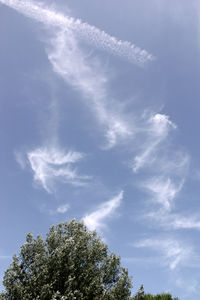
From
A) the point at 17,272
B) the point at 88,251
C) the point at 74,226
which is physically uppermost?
the point at 74,226

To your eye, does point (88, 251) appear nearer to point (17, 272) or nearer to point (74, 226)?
point (74, 226)

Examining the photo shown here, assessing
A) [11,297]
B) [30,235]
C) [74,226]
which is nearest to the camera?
[11,297]

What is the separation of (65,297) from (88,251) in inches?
301

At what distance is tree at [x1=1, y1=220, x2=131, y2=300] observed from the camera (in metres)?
31.1

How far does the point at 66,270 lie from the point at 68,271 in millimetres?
275

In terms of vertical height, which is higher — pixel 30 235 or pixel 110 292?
pixel 30 235

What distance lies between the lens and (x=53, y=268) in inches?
1287

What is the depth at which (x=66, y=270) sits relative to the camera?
3278 cm

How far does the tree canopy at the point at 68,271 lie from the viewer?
31047 millimetres

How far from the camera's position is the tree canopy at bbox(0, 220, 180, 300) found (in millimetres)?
31047

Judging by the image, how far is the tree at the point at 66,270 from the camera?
31.1 m

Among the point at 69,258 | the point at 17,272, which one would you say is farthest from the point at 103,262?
the point at 17,272

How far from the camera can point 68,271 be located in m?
32.8

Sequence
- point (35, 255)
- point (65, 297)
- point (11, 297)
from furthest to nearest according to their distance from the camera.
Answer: point (35, 255), point (11, 297), point (65, 297)
